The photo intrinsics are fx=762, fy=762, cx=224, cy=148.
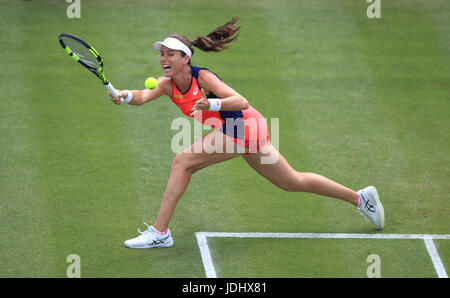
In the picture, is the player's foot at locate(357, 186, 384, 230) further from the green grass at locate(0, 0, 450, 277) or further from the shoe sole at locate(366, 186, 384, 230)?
the green grass at locate(0, 0, 450, 277)

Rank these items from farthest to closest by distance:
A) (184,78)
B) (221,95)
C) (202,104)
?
1. (184,78)
2. (221,95)
3. (202,104)

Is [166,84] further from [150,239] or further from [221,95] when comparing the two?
[150,239]

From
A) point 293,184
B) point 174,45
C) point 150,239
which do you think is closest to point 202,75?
point 174,45

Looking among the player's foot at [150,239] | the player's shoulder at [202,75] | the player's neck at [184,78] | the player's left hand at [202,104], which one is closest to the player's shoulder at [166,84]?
the player's neck at [184,78]

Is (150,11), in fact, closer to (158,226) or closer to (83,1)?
(83,1)

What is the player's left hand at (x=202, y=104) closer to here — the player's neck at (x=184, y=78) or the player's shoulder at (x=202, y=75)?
the player's shoulder at (x=202, y=75)

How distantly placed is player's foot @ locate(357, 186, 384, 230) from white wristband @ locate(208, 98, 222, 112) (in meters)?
1.92

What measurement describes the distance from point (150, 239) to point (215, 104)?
1543 millimetres

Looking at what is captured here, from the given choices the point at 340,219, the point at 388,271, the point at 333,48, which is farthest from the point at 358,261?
the point at 333,48

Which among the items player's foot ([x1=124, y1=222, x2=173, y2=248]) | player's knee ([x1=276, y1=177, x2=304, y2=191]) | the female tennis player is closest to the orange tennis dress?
the female tennis player

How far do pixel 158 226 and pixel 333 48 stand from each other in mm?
5842

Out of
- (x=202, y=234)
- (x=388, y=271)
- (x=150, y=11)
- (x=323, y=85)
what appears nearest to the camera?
(x=388, y=271)

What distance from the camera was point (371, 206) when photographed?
787 cm

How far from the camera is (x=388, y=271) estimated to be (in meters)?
7.12
